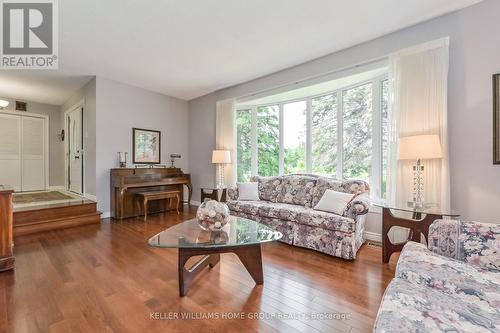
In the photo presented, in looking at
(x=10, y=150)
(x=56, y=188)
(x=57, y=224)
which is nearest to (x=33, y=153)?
(x=10, y=150)

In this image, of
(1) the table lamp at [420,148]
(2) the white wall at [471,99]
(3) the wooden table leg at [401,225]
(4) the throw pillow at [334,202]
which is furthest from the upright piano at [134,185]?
(2) the white wall at [471,99]

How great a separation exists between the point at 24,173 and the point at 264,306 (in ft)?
23.5

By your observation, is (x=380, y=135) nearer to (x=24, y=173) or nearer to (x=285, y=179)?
(x=285, y=179)

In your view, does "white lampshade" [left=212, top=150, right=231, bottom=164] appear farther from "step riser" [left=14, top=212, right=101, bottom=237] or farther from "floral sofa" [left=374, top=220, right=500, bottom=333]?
"floral sofa" [left=374, top=220, right=500, bottom=333]

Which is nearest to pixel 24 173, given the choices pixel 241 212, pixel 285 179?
pixel 241 212

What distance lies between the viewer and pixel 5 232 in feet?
7.43

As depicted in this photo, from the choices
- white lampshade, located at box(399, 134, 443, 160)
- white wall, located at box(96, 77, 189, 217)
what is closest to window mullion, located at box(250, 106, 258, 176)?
white wall, located at box(96, 77, 189, 217)

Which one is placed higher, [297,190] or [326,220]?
[297,190]

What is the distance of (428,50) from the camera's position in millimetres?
2545

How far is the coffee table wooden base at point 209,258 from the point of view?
5.95ft

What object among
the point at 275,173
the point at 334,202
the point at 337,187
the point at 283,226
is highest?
the point at 275,173

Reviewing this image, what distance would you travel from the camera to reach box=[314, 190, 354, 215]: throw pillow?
2.74 m

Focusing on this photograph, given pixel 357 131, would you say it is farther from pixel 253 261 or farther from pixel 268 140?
pixel 253 261

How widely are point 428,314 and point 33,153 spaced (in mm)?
8130
